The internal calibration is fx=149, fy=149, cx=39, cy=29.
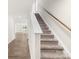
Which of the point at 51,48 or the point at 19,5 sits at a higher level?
the point at 19,5

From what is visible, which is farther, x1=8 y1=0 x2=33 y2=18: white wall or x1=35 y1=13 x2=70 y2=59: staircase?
x1=8 y1=0 x2=33 y2=18: white wall

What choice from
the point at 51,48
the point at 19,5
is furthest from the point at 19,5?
the point at 51,48

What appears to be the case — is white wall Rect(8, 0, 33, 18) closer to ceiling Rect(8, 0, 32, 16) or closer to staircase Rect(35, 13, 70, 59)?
Answer: ceiling Rect(8, 0, 32, 16)

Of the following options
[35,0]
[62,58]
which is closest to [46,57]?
[62,58]

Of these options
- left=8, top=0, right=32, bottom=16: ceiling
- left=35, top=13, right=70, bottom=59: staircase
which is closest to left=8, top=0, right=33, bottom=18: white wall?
left=8, top=0, right=32, bottom=16: ceiling

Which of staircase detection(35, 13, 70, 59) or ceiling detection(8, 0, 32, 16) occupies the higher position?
ceiling detection(8, 0, 32, 16)

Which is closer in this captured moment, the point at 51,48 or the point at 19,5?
the point at 51,48

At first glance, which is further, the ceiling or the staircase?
the ceiling

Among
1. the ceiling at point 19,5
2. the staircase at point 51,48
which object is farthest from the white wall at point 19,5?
the staircase at point 51,48

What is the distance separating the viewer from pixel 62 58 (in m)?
3.86

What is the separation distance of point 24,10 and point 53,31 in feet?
6.71

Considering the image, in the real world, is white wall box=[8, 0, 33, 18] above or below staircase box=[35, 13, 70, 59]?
above

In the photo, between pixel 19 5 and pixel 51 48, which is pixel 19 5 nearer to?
pixel 19 5
